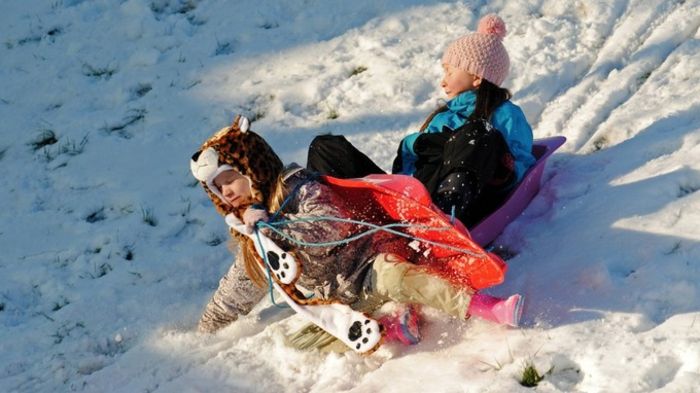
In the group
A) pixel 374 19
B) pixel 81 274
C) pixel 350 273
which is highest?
pixel 374 19

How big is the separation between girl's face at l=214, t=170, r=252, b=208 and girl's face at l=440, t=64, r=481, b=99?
1174 millimetres

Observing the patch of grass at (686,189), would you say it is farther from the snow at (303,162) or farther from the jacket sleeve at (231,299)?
the jacket sleeve at (231,299)

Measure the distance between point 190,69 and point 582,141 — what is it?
257 cm

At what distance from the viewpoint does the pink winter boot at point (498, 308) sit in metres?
3.11

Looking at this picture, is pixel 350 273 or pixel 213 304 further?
pixel 213 304

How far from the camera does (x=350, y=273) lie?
138 inches

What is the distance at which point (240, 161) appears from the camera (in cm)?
348

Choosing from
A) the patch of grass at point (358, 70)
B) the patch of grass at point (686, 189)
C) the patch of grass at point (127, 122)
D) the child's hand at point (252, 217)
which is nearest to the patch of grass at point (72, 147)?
the patch of grass at point (127, 122)

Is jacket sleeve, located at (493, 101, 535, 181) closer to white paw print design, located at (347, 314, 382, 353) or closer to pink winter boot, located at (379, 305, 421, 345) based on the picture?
pink winter boot, located at (379, 305, 421, 345)

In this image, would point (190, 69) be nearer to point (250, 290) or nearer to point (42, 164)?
point (42, 164)

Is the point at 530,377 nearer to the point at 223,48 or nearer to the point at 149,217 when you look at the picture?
the point at 149,217

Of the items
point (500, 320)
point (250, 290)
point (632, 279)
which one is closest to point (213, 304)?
point (250, 290)

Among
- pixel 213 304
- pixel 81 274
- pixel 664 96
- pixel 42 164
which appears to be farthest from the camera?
pixel 42 164

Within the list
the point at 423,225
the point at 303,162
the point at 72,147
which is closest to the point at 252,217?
the point at 423,225
